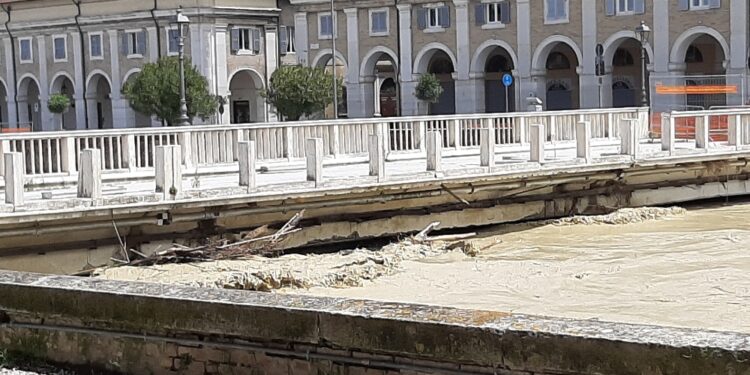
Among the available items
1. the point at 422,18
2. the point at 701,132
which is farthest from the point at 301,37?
the point at 701,132

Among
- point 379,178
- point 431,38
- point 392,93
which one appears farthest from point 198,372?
point 392,93

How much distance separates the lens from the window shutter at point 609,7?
5303 cm

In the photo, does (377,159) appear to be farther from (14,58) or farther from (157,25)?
(14,58)

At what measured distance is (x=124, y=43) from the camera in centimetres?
6619

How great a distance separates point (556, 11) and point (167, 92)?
1847 centimetres

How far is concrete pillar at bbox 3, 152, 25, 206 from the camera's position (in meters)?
15.4

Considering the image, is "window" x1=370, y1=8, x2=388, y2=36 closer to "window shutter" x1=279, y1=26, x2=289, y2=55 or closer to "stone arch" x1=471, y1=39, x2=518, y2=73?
"stone arch" x1=471, y1=39, x2=518, y2=73

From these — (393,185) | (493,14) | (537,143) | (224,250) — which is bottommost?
(224,250)

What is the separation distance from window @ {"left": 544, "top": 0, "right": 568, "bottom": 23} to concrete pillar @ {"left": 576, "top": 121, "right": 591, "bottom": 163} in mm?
33328

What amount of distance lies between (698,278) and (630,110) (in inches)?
343

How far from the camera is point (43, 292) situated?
9117 millimetres

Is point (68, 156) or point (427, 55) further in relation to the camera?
point (427, 55)

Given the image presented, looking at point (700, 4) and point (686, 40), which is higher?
point (700, 4)

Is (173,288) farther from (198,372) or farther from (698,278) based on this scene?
(698,278)
